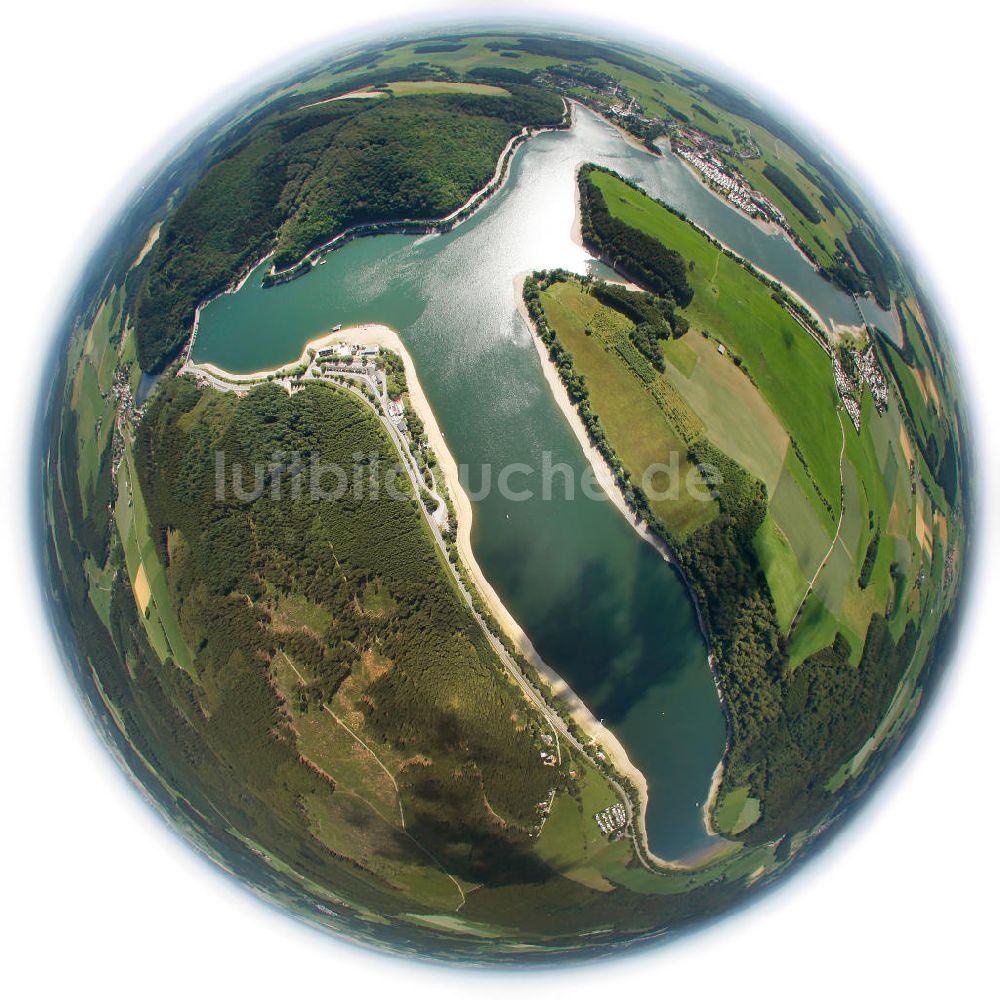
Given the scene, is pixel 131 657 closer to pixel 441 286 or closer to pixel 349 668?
pixel 349 668

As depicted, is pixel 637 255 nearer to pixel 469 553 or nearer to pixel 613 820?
pixel 469 553

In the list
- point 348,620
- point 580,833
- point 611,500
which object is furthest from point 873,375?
point 348,620

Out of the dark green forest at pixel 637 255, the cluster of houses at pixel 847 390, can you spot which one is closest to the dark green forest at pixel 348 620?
the dark green forest at pixel 637 255

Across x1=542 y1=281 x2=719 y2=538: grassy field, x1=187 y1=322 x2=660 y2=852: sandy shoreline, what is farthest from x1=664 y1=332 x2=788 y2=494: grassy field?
x1=187 y1=322 x2=660 y2=852: sandy shoreline

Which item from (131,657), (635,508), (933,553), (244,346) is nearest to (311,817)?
(131,657)

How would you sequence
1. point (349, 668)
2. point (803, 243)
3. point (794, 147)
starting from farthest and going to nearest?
point (794, 147) → point (803, 243) → point (349, 668)

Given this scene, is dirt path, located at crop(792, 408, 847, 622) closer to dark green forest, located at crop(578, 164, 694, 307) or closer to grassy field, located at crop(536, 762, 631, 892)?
dark green forest, located at crop(578, 164, 694, 307)

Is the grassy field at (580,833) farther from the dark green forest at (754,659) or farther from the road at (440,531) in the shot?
the dark green forest at (754,659)
